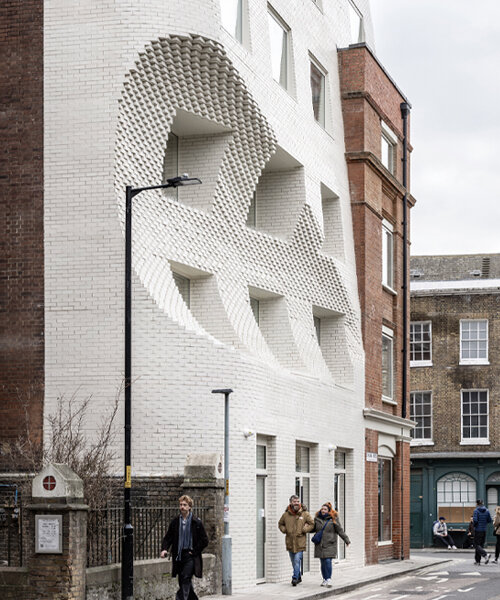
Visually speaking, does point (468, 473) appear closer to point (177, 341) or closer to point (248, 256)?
point (248, 256)

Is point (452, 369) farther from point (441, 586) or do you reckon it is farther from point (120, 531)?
point (120, 531)

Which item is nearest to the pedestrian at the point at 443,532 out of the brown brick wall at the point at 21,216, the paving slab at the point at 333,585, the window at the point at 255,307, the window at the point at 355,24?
the paving slab at the point at 333,585

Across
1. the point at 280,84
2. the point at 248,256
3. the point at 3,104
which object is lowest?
the point at 248,256

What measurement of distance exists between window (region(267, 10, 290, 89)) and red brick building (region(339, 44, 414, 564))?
4420mm

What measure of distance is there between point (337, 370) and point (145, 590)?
14.0 m

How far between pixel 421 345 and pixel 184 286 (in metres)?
29.4

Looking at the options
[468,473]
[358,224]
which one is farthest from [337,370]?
[468,473]

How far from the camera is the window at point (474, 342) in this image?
5262cm

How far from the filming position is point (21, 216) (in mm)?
22969

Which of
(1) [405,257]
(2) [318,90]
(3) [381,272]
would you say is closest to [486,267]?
(1) [405,257]

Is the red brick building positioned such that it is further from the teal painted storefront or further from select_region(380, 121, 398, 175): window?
the teal painted storefront

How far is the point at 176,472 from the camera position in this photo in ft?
73.5

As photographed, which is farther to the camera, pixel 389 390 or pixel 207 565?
pixel 389 390

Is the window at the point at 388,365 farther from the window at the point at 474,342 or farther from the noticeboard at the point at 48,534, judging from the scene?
the noticeboard at the point at 48,534
